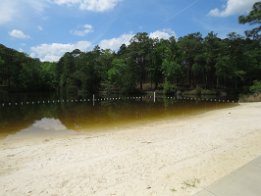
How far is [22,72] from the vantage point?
74875mm

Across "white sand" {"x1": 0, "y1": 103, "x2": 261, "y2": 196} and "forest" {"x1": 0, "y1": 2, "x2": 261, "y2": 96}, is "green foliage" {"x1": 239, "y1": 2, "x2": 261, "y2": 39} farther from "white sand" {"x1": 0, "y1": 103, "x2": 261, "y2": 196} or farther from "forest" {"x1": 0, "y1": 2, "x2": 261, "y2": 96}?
"white sand" {"x1": 0, "y1": 103, "x2": 261, "y2": 196}

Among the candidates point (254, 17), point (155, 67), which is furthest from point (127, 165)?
point (155, 67)

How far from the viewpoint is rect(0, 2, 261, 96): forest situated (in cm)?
5350

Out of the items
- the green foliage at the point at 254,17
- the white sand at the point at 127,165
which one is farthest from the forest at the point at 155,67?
the white sand at the point at 127,165

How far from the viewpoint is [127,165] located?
778 cm

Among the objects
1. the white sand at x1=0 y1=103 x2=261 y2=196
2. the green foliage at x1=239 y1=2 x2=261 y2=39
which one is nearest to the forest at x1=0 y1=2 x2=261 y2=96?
the green foliage at x1=239 y1=2 x2=261 y2=39

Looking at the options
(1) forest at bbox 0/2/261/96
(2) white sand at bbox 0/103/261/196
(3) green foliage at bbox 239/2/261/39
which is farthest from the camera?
(1) forest at bbox 0/2/261/96

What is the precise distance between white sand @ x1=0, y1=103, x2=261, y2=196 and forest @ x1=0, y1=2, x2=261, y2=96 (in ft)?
105

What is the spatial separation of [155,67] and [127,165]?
195 feet

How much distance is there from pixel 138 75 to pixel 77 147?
5936 cm

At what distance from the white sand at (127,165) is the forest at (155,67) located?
32140mm

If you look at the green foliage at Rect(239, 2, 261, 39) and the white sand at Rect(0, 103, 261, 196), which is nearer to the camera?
the white sand at Rect(0, 103, 261, 196)

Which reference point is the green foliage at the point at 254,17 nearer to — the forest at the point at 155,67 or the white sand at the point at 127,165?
the forest at the point at 155,67

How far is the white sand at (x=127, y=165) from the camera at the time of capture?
20.2 ft
